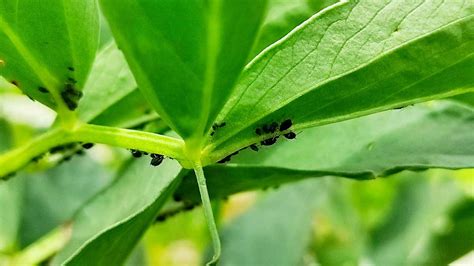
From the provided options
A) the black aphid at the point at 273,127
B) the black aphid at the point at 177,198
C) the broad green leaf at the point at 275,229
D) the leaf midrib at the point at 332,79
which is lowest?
the broad green leaf at the point at 275,229

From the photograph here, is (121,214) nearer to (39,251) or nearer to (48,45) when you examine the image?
(48,45)

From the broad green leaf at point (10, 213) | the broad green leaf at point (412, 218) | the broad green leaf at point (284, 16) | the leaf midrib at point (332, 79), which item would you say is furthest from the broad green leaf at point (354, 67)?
the broad green leaf at point (412, 218)

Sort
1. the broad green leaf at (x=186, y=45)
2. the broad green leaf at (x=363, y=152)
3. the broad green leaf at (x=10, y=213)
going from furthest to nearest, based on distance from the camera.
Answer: the broad green leaf at (x=10, y=213), the broad green leaf at (x=363, y=152), the broad green leaf at (x=186, y=45)

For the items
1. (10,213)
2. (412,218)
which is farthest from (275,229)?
(10,213)

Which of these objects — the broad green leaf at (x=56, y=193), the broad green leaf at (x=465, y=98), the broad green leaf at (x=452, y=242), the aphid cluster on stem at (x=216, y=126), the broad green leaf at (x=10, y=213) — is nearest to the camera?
the aphid cluster on stem at (x=216, y=126)

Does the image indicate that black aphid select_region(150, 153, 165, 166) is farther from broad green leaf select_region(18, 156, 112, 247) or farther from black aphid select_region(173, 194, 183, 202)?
broad green leaf select_region(18, 156, 112, 247)

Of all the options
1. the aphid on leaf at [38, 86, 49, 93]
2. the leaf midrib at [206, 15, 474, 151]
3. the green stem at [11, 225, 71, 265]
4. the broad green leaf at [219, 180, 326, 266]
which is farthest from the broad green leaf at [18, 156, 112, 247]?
the leaf midrib at [206, 15, 474, 151]

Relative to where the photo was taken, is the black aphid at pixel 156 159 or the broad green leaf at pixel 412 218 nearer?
the black aphid at pixel 156 159

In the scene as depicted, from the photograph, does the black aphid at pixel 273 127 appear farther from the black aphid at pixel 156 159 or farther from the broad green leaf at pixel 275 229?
the broad green leaf at pixel 275 229

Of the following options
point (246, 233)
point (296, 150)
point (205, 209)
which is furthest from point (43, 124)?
point (205, 209)
